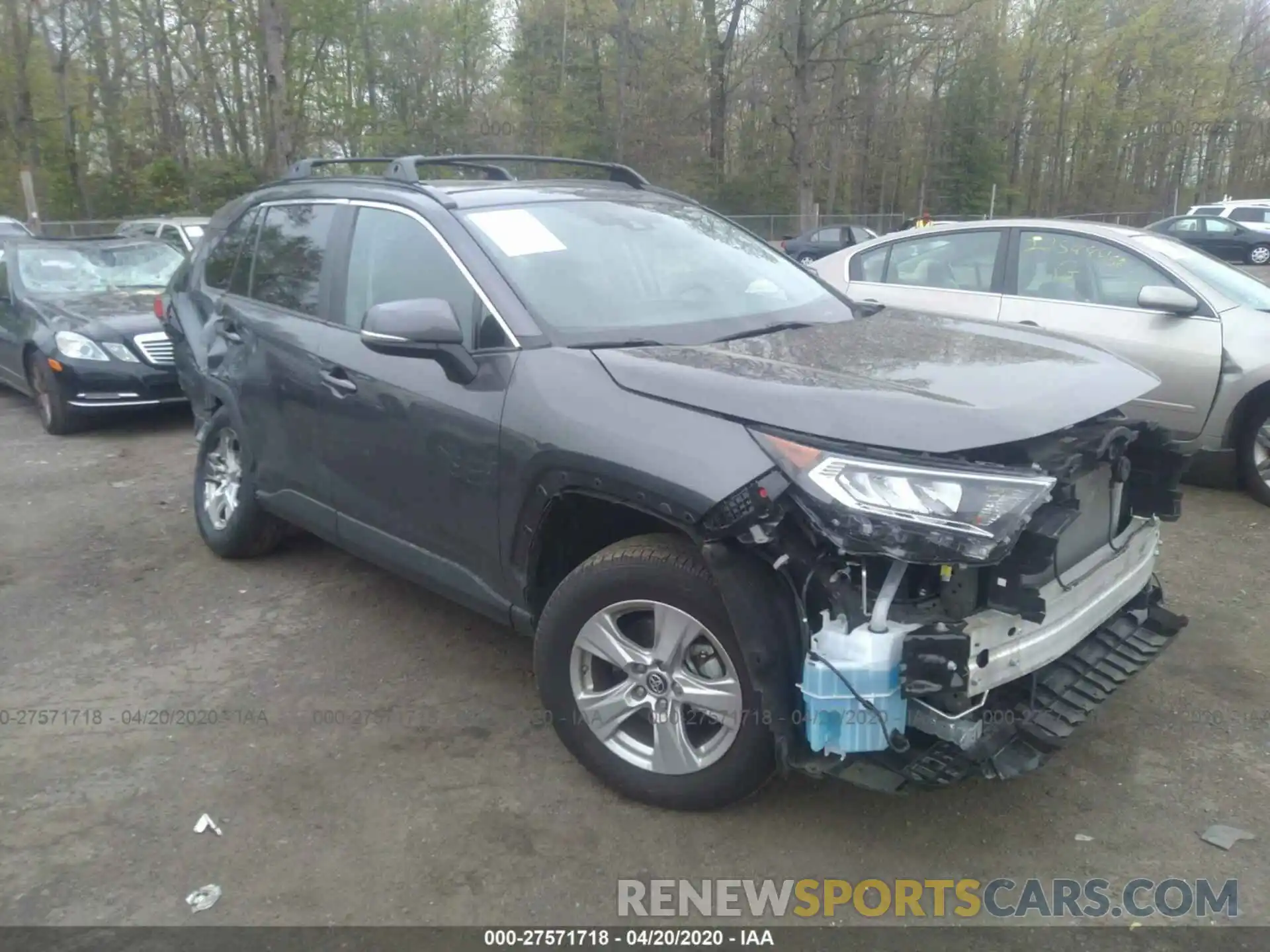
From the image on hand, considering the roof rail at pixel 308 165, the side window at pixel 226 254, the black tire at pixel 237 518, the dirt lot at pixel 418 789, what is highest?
the roof rail at pixel 308 165

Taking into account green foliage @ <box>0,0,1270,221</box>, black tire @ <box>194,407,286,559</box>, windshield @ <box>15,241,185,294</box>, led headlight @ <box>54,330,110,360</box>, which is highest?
green foliage @ <box>0,0,1270,221</box>

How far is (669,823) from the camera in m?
3.04

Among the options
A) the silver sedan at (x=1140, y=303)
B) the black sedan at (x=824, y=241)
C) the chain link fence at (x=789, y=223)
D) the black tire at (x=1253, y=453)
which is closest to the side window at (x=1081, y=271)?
the silver sedan at (x=1140, y=303)

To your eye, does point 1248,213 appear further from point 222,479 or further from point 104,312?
point 222,479

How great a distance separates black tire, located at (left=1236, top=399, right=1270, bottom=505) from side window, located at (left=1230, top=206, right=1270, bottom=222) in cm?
2530

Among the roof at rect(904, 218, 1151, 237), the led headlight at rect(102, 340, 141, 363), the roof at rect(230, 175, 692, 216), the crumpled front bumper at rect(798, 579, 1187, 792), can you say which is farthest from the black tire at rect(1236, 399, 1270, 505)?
the led headlight at rect(102, 340, 141, 363)

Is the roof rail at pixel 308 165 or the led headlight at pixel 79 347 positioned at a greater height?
the roof rail at pixel 308 165

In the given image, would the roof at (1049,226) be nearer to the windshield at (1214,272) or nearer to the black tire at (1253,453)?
the windshield at (1214,272)

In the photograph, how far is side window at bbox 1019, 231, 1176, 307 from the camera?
6145 millimetres

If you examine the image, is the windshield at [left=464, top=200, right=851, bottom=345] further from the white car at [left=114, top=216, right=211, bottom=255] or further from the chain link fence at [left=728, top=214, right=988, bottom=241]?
the chain link fence at [left=728, top=214, right=988, bottom=241]

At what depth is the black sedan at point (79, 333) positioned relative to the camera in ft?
26.4

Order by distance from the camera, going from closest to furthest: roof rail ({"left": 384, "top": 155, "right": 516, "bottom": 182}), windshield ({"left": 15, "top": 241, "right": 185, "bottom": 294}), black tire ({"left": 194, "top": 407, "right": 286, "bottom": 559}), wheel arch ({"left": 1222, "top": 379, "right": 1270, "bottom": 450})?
roof rail ({"left": 384, "top": 155, "right": 516, "bottom": 182}), black tire ({"left": 194, "top": 407, "right": 286, "bottom": 559}), wheel arch ({"left": 1222, "top": 379, "right": 1270, "bottom": 450}), windshield ({"left": 15, "top": 241, "right": 185, "bottom": 294})

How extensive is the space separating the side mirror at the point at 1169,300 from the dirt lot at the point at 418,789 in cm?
169

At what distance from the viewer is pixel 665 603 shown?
287 cm
